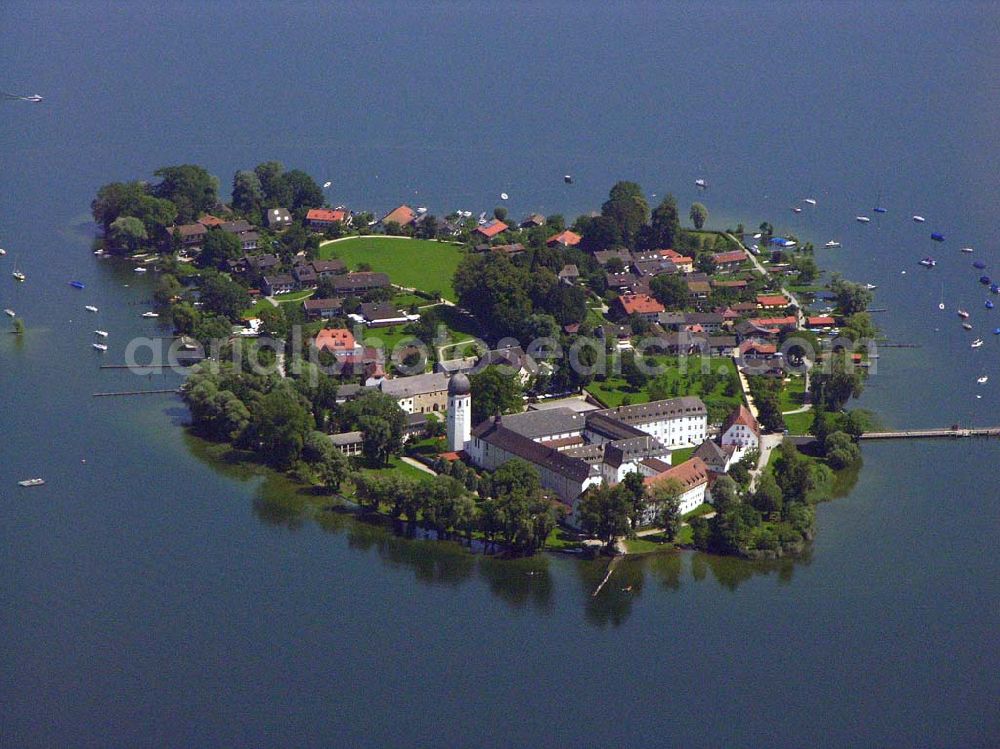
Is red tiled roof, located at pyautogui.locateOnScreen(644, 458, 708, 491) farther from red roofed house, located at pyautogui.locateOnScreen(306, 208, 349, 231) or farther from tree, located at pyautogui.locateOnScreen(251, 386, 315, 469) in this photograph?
red roofed house, located at pyautogui.locateOnScreen(306, 208, 349, 231)

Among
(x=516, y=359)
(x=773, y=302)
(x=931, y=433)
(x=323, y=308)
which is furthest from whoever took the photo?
(x=773, y=302)

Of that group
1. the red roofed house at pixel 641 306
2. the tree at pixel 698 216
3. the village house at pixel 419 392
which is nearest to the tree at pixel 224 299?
the village house at pixel 419 392

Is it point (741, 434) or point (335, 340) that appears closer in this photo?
point (741, 434)

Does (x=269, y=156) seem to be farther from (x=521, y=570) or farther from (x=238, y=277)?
(x=521, y=570)

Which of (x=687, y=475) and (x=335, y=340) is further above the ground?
(x=335, y=340)

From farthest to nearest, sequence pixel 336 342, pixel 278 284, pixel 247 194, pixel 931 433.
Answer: pixel 247 194
pixel 278 284
pixel 336 342
pixel 931 433

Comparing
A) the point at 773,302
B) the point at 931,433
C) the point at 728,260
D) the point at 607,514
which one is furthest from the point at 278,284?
the point at 931,433

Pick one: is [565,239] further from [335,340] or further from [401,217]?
[335,340]

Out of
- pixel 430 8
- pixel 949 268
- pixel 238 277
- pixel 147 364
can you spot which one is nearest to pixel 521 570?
pixel 147 364
